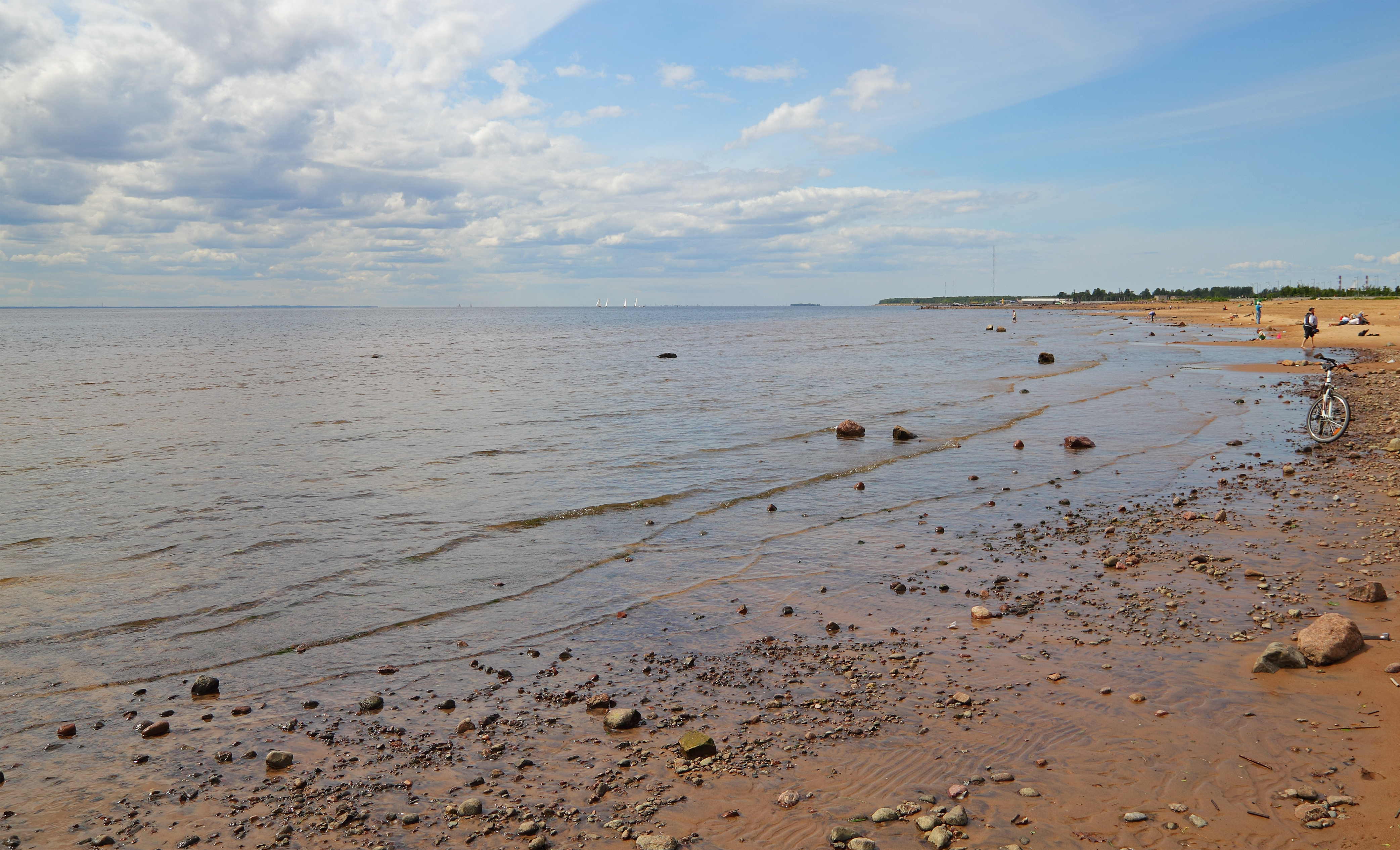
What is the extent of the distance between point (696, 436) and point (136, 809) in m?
20.5

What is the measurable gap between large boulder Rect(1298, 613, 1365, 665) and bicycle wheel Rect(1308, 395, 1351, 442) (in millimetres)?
15343

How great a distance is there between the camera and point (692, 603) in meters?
11.1

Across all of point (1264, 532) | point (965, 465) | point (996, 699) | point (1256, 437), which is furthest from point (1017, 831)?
point (1256, 437)

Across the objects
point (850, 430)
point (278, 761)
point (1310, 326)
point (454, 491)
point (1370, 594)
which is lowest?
point (278, 761)

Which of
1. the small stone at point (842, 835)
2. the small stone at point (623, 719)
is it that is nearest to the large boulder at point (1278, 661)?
the small stone at point (842, 835)

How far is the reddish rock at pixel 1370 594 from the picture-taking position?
968cm

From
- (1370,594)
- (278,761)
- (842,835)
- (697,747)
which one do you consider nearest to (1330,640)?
(1370,594)

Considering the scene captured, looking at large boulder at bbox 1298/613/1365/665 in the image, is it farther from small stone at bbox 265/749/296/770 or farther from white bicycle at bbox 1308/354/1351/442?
white bicycle at bbox 1308/354/1351/442

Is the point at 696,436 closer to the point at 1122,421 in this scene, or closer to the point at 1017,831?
the point at 1122,421

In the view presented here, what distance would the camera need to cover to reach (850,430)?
1008 inches

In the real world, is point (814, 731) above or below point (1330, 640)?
below

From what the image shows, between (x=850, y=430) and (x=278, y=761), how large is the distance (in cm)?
2095

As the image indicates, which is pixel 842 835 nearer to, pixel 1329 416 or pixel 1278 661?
pixel 1278 661

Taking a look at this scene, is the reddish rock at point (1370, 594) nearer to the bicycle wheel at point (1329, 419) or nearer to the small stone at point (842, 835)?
the small stone at point (842, 835)
